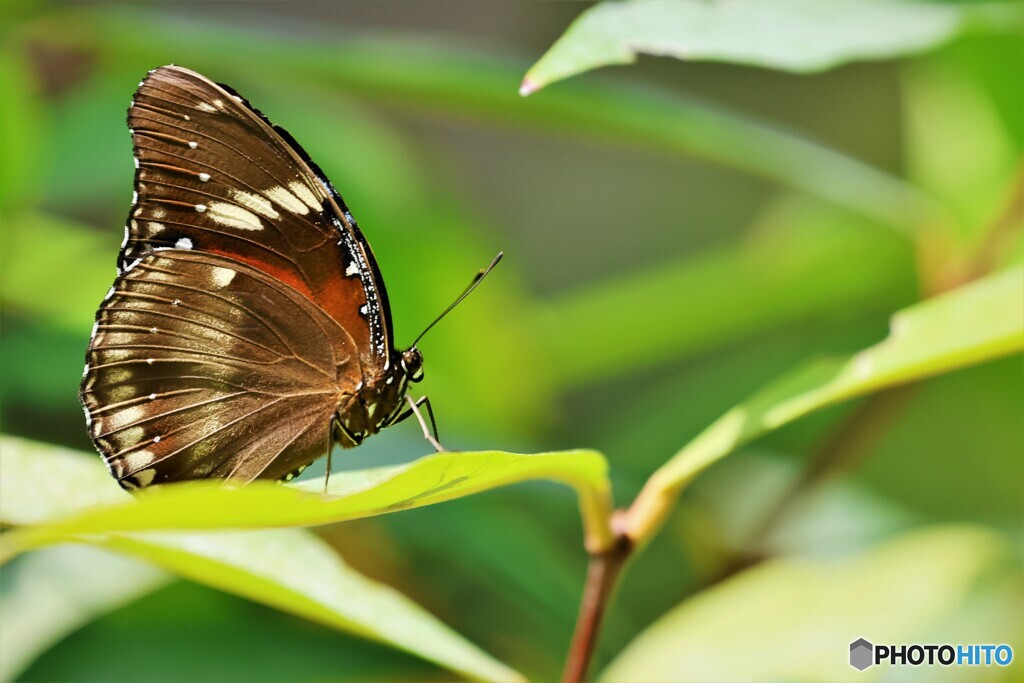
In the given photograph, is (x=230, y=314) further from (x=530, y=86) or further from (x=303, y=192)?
(x=530, y=86)

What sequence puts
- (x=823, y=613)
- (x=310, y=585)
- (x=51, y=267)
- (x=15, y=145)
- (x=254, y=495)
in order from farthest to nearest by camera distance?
(x=51, y=267)
(x=15, y=145)
(x=823, y=613)
(x=310, y=585)
(x=254, y=495)

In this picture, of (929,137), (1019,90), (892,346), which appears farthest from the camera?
(929,137)

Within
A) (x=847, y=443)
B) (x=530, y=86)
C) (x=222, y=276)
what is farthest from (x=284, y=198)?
(x=847, y=443)

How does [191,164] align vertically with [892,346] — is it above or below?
above

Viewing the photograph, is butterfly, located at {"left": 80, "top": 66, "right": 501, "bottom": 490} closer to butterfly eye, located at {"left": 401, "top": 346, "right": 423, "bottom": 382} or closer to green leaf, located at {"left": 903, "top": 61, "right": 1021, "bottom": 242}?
butterfly eye, located at {"left": 401, "top": 346, "right": 423, "bottom": 382}

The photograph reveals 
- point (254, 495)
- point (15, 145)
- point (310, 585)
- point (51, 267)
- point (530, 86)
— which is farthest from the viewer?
point (51, 267)

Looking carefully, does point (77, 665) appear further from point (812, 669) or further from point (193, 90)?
point (812, 669)

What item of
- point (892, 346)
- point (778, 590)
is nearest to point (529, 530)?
point (778, 590)
